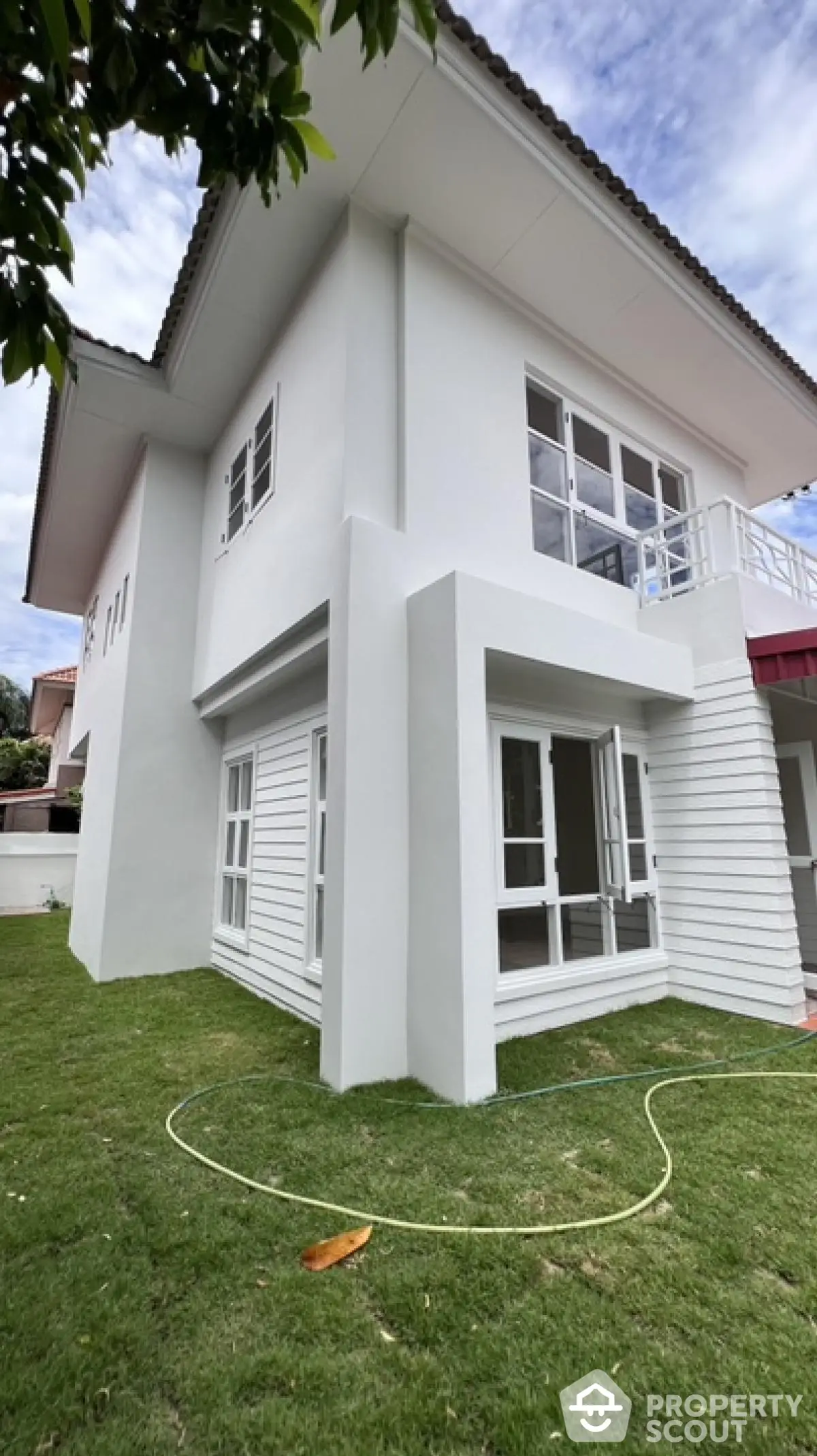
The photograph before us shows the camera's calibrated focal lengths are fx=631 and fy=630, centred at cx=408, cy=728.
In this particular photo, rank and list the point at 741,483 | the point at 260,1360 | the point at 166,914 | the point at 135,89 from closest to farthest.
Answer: the point at 135,89
the point at 260,1360
the point at 166,914
the point at 741,483

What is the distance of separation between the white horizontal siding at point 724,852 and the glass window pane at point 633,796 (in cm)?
15

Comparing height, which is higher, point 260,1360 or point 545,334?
point 545,334

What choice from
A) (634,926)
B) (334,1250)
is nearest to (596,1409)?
(334,1250)

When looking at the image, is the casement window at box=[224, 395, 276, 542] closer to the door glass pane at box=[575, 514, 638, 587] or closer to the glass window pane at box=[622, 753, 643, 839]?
the door glass pane at box=[575, 514, 638, 587]

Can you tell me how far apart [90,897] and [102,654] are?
3.98 meters

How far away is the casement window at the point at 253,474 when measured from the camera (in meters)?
6.07

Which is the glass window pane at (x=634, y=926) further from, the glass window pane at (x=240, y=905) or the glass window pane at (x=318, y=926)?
the glass window pane at (x=240, y=905)

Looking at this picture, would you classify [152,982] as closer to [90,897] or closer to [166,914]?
[166,914]

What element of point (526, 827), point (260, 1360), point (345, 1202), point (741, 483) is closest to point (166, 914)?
point (526, 827)

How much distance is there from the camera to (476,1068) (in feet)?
11.6

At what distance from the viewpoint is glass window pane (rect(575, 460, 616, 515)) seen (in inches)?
250

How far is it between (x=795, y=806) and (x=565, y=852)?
2.86 metres

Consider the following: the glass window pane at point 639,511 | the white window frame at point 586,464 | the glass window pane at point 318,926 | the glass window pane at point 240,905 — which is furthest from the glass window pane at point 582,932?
the glass window pane at point 639,511

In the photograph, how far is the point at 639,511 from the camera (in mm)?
7035
